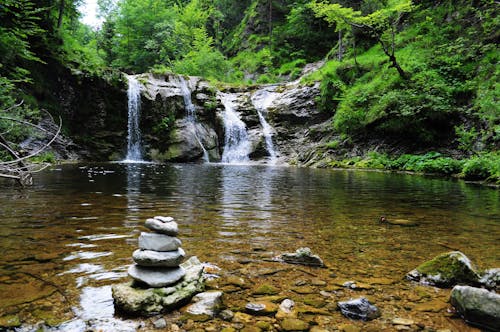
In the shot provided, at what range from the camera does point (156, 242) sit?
3.24 m

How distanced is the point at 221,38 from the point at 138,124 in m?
32.6

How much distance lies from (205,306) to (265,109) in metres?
27.7

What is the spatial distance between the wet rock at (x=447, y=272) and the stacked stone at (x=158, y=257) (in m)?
2.52

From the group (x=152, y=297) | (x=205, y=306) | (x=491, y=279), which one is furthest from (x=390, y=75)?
(x=152, y=297)

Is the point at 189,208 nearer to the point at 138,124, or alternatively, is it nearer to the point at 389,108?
the point at 389,108

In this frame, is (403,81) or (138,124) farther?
(138,124)

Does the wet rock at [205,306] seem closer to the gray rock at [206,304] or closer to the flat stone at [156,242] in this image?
the gray rock at [206,304]

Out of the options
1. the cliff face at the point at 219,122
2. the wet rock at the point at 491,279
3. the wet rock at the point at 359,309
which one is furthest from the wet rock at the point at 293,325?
the cliff face at the point at 219,122

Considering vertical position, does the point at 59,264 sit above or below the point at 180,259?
below

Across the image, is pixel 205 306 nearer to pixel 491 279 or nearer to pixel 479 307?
pixel 479 307

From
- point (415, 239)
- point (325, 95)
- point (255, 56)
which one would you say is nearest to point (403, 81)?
point (325, 95)

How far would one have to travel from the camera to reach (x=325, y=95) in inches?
1070

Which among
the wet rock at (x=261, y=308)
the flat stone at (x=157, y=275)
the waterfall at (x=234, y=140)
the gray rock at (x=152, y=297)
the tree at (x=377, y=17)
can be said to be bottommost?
the wet rock at (x=261, y=308)

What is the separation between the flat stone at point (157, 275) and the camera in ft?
9.84
